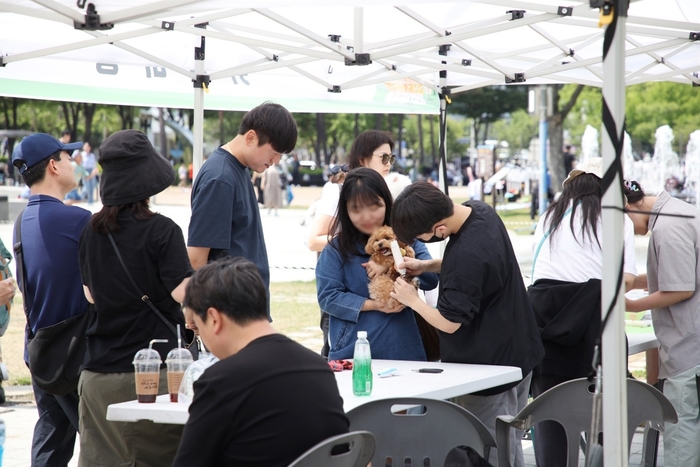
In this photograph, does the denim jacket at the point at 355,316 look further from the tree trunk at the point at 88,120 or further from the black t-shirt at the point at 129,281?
the tree trunk at the point at 88,120

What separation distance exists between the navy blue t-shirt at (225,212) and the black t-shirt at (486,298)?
92 cm

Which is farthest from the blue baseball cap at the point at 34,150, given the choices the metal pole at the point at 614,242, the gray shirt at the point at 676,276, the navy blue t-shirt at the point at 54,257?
the gray shirt at the point at 676,276

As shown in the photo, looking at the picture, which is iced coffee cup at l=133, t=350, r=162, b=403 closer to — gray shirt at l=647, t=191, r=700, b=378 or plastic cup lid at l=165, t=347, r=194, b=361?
plastic cup lid at l=165, t=347, r=194, b=361

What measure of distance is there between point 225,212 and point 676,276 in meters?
2.27

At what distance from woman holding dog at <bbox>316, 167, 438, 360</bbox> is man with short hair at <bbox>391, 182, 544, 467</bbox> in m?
0.26

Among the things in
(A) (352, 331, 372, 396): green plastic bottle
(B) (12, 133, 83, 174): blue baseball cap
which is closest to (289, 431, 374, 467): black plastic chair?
(A) (352, 331, 372, 396): green plastic bottle

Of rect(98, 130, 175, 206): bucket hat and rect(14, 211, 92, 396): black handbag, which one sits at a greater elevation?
rect(98, 130, 175, 206): bucket hat

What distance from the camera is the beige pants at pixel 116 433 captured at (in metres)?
3.21

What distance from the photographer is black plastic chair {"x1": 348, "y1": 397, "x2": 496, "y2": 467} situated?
2.82 meters

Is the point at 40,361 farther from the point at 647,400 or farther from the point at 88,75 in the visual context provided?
the point at 88,75

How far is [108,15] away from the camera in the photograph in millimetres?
3598

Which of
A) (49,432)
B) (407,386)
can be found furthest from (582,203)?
(49,432)

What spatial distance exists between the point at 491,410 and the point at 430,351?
21.1 inches

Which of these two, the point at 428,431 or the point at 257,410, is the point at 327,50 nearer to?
the point at 428,431
